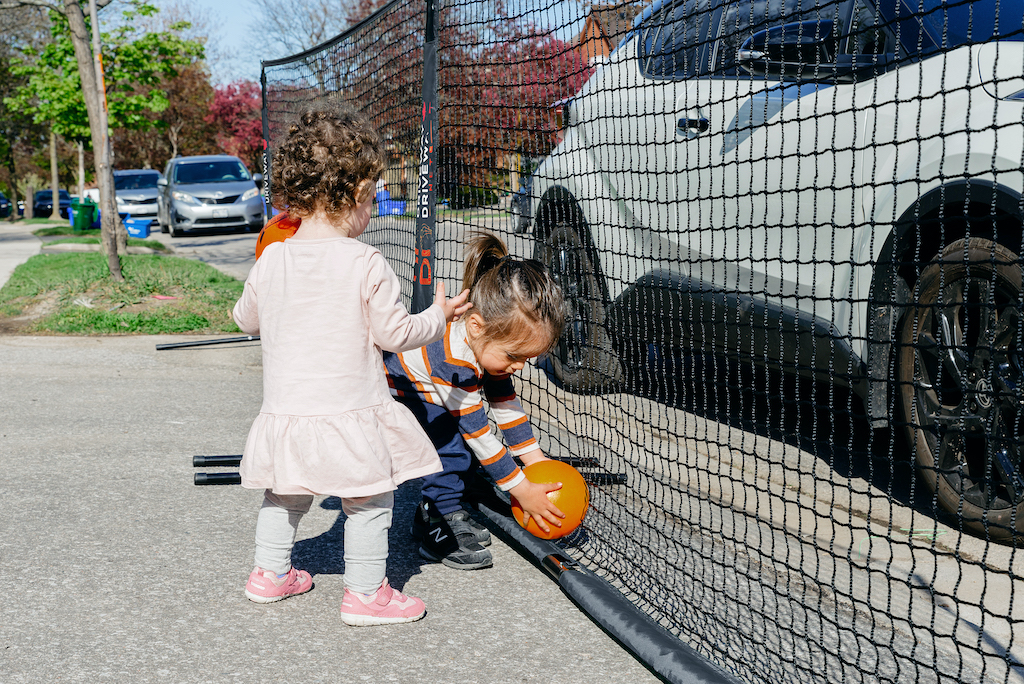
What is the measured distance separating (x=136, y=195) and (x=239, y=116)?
61.3ft

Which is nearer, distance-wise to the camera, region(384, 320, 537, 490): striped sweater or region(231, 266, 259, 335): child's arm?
region(231, 266, 259, 335): child's arm

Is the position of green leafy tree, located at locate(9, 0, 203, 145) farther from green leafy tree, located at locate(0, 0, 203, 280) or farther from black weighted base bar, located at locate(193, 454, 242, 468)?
black weighted base bar, located at locate(193, 454, 242, 468)

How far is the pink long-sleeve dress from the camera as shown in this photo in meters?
2.71

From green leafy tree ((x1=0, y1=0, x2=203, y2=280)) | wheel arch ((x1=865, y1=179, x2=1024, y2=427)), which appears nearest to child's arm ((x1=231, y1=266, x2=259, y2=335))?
wheel arch ((x1=865, y1=179, x2=1024, y2=427))

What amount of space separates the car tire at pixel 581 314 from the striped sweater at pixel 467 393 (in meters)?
0.67

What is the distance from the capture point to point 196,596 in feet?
9.70

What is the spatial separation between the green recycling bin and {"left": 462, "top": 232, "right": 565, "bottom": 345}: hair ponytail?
19.0m

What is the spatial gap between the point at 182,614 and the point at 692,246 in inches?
102

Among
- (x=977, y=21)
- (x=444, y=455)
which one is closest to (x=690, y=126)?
(x=977, y=21)

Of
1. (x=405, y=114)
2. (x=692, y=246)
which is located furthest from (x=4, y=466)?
(x=692, y=246)

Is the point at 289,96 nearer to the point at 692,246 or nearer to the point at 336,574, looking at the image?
the point at 692,246

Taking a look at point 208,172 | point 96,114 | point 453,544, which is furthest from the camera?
point 208,172

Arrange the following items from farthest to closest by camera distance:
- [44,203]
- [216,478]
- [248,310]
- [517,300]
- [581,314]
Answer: [44,203], [581,314], [216,478], [517,300], [248,310]

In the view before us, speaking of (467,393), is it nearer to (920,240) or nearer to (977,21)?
(920,240)
